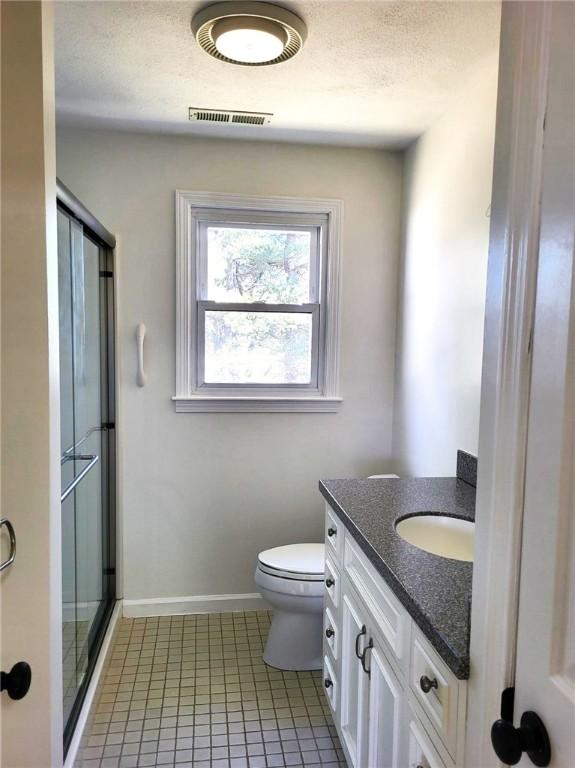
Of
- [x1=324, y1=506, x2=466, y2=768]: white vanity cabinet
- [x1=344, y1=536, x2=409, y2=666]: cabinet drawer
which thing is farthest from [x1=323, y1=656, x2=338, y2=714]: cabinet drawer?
[x1=344, y1=536, x2=409, y2=666]: cabinet drawer

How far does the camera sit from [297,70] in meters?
1.89

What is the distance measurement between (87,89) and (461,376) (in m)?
1.83

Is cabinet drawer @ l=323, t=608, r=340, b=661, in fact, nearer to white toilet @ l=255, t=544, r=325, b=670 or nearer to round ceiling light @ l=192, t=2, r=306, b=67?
white toilet @ l=255, t=544, r=325, b=670

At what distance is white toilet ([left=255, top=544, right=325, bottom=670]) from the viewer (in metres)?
2.21

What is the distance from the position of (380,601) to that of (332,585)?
56cm

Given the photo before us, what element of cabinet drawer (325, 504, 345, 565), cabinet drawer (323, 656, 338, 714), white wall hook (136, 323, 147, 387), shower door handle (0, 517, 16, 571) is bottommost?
cabinet drawer (323, 656, 338, 714)

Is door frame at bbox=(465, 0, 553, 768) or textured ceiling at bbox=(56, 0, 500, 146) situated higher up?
textured ceiling at bbox=(56, 0, 500, 146)

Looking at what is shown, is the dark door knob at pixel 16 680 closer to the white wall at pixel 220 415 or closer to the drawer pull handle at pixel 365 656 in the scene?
the drawer pull handle at pixel 365 656

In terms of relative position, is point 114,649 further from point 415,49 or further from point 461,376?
point 415,49

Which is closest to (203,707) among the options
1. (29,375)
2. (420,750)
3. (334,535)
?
(334,535)

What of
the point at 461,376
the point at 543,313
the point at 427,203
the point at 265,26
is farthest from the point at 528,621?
the point at 427,203

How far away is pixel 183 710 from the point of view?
2076 mm

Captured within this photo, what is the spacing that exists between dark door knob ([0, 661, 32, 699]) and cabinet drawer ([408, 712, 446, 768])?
77cm

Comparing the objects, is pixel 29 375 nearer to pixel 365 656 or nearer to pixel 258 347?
pixel 365 656
